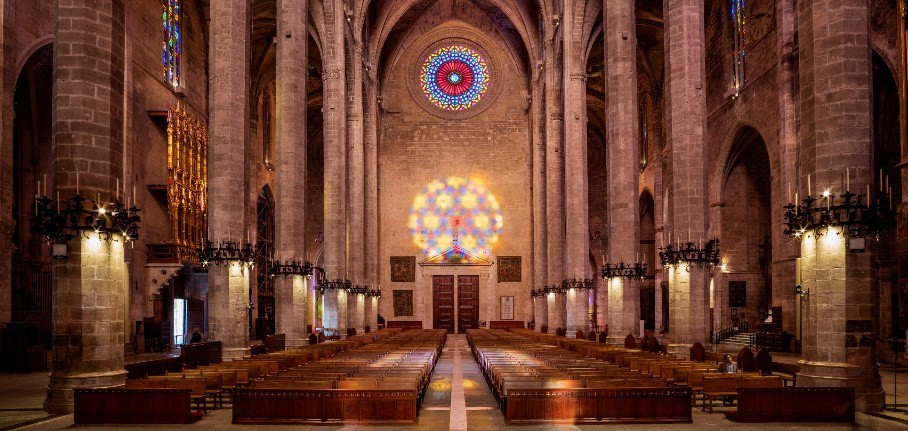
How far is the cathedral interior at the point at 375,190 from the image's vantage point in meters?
12.9

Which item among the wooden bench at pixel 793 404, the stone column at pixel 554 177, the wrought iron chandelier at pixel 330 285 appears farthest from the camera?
the stone column at pixel 554 177

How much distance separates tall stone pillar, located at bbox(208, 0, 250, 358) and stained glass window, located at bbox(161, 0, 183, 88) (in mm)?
11147

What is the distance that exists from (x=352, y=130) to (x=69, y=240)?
2862 cm

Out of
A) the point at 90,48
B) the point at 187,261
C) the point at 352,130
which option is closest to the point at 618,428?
the point at 90,48

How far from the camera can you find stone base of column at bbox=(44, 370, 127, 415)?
41.0ft

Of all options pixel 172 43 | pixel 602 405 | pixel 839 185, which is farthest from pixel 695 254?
pixel 172 43

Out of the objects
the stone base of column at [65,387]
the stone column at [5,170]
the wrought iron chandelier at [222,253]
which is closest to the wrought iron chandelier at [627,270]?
the wrought iron chandelier at [222,253]

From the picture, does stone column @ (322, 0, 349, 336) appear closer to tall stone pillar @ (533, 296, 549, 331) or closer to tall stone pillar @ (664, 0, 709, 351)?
tall stone pillar @ (533, 296, 549, 331)

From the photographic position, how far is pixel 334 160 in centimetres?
3409

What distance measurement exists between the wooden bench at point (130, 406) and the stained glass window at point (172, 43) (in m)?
22.1

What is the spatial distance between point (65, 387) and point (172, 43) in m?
22.6

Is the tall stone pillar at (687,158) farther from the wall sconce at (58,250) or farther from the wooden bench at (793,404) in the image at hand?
the wall sconce at (58,250)

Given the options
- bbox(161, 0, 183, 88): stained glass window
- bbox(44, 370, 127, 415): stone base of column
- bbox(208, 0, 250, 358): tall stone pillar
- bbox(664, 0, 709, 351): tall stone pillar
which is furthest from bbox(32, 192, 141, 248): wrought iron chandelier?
bbox(161, 0, 183, 88): stained glass window

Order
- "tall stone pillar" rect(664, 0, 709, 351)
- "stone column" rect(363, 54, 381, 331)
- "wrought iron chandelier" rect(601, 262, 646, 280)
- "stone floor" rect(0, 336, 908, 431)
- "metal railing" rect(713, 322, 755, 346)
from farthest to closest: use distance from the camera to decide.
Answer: "stone column" rect(363, 54, 381, 331)
"metal railing" rect(713, 322, 755, 346)
"wrought iron chandelier" rect(601, 262, 646, 280)
"tall stone pillar" rect(664, 0, 709, 351)
"stone floor" rect(0, 336, 908, 431)
